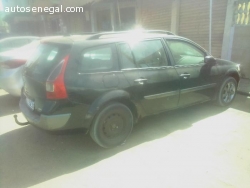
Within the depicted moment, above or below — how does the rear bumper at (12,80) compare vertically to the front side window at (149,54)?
below

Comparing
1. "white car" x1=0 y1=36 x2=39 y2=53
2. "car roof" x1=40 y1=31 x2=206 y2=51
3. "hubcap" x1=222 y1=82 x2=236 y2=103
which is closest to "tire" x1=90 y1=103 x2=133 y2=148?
"car roof" x1=40 y1=31 x2=206 y2=51

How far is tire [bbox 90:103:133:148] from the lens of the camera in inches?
120

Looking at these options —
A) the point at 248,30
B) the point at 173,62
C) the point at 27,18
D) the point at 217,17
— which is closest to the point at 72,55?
the point at 173,62

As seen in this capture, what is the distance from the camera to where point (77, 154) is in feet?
10.2

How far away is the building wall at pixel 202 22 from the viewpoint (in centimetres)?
757

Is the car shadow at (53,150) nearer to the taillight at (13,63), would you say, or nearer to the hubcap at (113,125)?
the hubcap at (113,125)

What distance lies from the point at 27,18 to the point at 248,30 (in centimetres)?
2796

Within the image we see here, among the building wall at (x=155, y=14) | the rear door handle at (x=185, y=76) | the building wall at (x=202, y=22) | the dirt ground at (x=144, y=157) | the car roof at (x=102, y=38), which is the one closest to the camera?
the dirt ground at (x=144, y=157)

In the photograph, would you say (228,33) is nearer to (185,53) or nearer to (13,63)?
(185,53)

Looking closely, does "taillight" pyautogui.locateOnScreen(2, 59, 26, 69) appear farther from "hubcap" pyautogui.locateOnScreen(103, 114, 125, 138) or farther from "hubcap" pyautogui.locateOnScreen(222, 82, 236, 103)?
"hubcap" pyautogui.locateOnScreen(222, 82, 236, 103)

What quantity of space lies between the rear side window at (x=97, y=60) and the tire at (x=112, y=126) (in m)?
0.55

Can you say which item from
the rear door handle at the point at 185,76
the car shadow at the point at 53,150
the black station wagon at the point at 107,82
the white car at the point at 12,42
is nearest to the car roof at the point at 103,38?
the black station wagon at the point at 107,82

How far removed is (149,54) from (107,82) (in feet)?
3.10

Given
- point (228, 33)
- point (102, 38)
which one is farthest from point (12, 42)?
point (228, 33)
